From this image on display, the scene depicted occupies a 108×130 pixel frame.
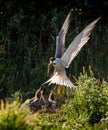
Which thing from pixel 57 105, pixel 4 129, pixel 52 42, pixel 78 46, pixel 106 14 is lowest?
pixel 4 129

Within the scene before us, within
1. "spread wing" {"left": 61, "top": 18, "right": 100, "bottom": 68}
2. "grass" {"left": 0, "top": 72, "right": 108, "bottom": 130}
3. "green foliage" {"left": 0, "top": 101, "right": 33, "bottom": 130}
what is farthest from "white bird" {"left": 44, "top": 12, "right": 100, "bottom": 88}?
"green foliage" {"left": 0, "top": 101, "right": 33, "bottom": 130}

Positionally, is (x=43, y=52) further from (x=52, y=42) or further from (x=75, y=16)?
(x=75, y=16)

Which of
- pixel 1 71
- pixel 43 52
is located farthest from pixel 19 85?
pixel 43 52

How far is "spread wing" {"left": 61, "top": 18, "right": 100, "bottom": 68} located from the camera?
23.9 feet

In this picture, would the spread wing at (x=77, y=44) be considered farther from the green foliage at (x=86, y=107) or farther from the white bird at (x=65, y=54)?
the green foliage at (x=86, y=107)

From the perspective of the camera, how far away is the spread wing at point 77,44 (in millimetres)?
7273

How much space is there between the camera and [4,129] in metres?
5.22

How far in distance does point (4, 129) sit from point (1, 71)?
12.9 feet

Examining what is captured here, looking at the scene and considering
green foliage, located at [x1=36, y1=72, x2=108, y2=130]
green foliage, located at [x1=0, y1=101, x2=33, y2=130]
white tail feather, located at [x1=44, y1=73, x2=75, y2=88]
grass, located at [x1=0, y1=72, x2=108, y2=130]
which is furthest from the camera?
white tail feather, located at [x1=44, y1=73, x2=75, y2=88]

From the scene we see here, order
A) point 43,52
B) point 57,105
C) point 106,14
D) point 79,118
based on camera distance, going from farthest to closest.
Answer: point 106,14
point 43,52
point 57,105
point 79,118

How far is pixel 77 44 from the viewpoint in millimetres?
7352

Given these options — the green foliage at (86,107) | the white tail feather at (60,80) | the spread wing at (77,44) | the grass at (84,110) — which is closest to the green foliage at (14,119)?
the grass at (84,110)

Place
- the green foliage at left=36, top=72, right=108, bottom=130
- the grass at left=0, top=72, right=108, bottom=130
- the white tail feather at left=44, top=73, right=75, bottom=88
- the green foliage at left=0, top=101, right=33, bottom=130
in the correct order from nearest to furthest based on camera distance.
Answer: the green foliage at left=0, top=101, right=33, bottom=130 < the grass at left=0, top=72, right=108, bottom=130 < the green foliage at left=36, top=72, right=108, bottom=130 < the white tail feather at left=44, top=73, right=75, bottom=88

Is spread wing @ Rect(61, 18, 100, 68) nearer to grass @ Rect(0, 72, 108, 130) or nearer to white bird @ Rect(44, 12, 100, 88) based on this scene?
white bird @ Rect(44, 12, 100, 88)
